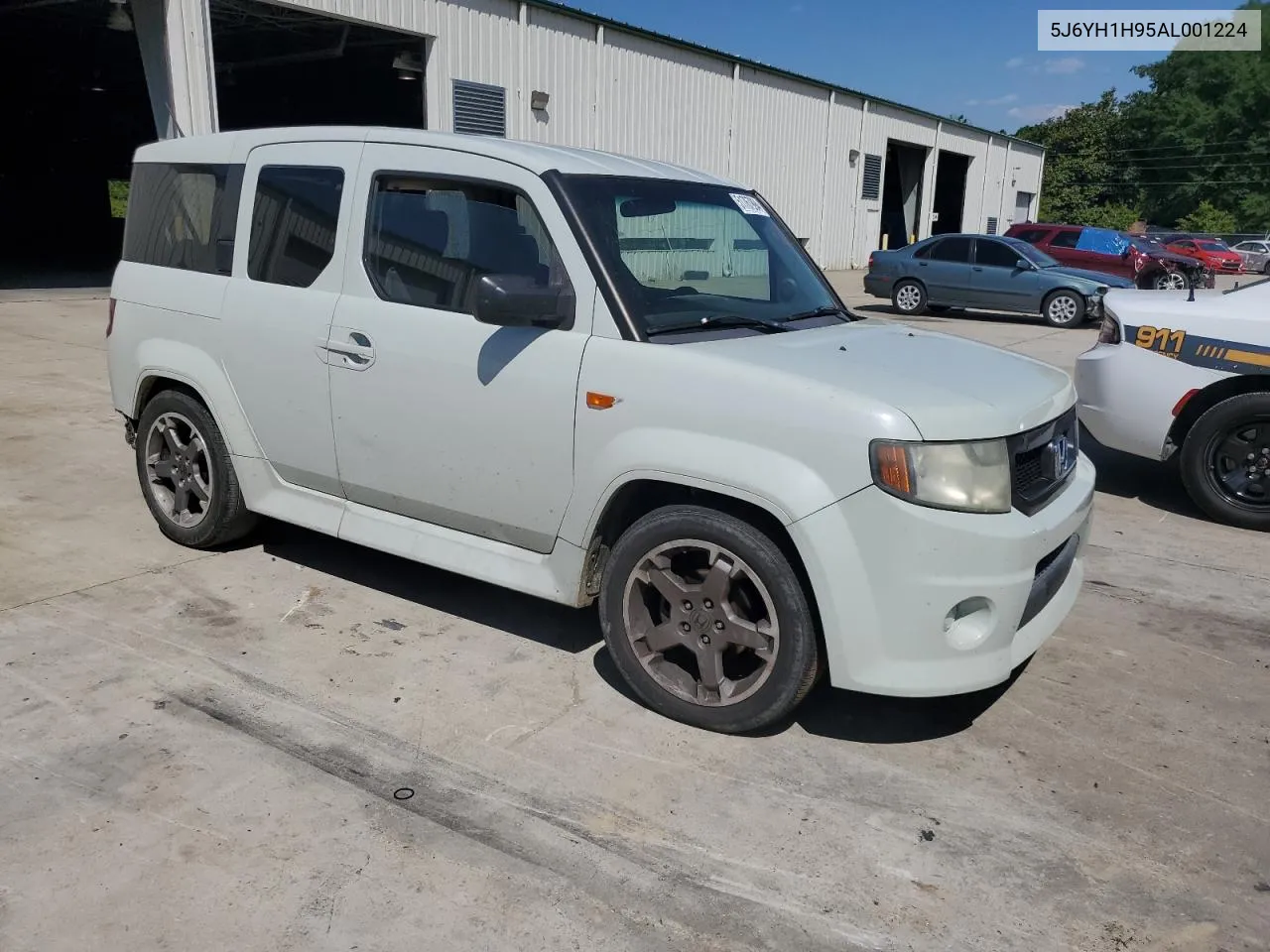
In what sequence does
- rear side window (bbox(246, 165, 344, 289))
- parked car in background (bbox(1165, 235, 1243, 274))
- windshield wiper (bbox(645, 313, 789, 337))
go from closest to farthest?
windshield wiper (bbox(645, 313, 789, 337)) → rear side window (bbox(246, 165, 344, 289)) → parked car in background (bbox(1165, 235, 1243, 274))

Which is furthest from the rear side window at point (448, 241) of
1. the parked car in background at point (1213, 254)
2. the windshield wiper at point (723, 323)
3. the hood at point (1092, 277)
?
the parked car in background at point (1213, 254)

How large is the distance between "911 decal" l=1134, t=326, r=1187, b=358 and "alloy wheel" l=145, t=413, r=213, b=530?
531 centimetres

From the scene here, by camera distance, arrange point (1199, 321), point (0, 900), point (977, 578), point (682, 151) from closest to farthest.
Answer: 1. point (0, 900)
2. point (977, 578)
3. point (1199, 321)
4. point (682, 151)

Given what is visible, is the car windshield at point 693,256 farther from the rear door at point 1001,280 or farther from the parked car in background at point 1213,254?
the parked car in background at point 1213,254

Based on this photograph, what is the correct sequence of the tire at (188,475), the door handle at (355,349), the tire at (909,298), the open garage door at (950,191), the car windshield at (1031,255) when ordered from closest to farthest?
the door handle at (355,349) < the tire at (188,475) < the car windshield at (1031,255) < the tire at (909,298) < the open garage door at (950,191)

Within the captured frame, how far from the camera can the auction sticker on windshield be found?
444 centimetres

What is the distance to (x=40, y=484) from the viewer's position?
618 centimetres

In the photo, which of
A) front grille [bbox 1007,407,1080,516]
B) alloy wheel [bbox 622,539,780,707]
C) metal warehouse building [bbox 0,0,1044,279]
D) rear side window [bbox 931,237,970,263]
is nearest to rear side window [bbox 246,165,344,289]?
alloy wheel [bbox 622,539,780,707]

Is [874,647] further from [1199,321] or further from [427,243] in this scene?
[1199,321]

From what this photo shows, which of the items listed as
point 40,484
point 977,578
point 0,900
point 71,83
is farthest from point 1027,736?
point 71,83

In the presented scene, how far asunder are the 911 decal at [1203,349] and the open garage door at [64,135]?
19327 millimetres

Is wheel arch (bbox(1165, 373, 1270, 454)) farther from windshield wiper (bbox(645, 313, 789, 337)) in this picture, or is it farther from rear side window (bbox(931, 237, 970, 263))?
rear side window (bbox(931, 237, 970, 263))

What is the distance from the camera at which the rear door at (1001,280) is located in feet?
57.5

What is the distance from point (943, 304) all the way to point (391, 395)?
1645 centimetres
